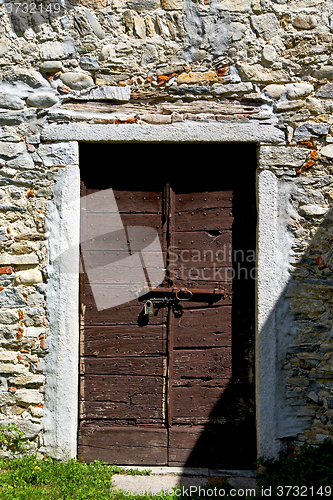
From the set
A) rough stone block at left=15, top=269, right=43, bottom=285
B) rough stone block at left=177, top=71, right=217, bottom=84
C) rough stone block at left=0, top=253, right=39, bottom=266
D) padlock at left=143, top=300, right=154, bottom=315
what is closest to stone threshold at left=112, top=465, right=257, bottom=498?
padlock at left=143, top=300, right=154, bottom=315

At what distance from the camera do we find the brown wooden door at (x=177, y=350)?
9.58 ft

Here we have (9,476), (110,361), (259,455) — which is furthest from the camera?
(110,361)

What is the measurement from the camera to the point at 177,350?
2.97 meters

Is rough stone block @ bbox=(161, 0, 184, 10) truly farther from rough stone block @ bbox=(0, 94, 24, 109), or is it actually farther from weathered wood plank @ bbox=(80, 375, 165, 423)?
weathered wood plank @ bbox=(80, 375, 165, 423)

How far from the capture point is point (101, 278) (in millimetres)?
2994

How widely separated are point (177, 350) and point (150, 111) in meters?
1.85

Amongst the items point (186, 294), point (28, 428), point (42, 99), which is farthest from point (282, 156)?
point (28, 428)

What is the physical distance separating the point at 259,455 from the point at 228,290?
1.21 meters

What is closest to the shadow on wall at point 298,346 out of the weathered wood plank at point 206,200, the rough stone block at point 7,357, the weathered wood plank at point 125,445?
the weathered wood plank at point 125,445

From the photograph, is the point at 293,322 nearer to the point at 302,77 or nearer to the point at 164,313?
the point at 164,313

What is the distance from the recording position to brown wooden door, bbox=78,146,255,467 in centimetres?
292

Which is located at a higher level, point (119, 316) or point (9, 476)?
point (119, 316)

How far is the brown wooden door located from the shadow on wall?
2 cm

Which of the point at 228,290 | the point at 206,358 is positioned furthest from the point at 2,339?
the point at 228,290
